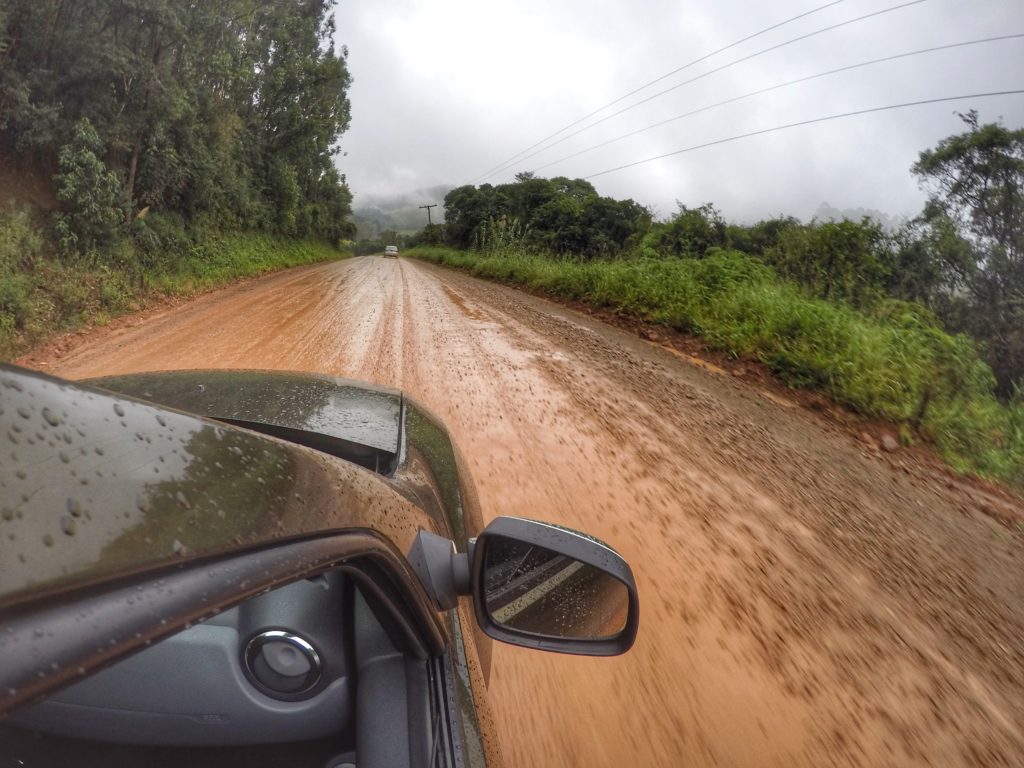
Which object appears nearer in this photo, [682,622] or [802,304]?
[682,622]

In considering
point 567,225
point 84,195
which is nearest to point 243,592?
point 84,195

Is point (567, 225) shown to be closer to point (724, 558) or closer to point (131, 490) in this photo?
point (724, 558)

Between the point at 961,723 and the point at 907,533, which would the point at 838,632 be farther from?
the point at 907,533

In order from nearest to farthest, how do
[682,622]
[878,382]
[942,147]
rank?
[682,622] → [878,382] → [942,147]

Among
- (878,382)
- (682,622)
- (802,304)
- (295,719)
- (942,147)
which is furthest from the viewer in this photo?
(942,147)

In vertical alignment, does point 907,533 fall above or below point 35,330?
below

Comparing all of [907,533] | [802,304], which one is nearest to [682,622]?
[907,533]

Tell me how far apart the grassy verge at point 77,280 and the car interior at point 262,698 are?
6.15 m

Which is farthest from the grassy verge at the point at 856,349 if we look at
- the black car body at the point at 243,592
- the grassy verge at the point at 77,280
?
the grassy verge at the point at 77,280

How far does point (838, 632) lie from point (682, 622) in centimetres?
71

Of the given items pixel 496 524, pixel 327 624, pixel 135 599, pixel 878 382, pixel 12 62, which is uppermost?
pixel 12 62

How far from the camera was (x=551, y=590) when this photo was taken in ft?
4.56

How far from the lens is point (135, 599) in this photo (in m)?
0.50

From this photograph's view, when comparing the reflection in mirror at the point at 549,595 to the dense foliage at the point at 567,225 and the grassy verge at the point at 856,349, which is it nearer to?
the grassy verge at the point at 856,349
